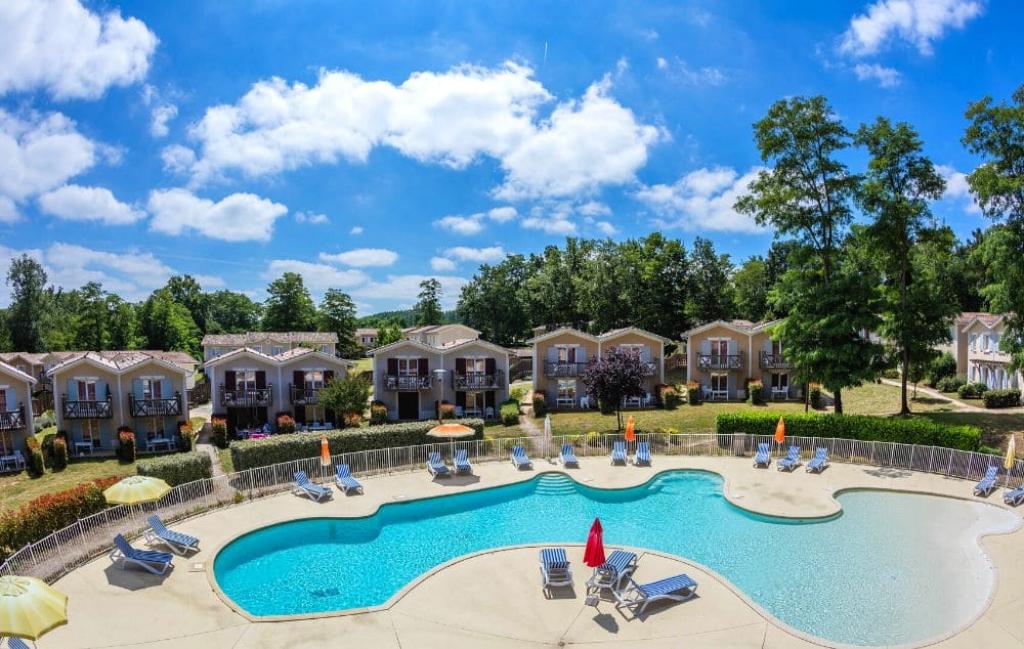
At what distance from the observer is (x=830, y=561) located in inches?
653

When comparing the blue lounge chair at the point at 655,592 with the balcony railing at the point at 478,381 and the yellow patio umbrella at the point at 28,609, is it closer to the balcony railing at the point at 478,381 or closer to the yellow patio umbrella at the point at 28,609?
the yellow patio umbrella at the point at 28,609

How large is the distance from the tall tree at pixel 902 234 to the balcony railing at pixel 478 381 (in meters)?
22.2

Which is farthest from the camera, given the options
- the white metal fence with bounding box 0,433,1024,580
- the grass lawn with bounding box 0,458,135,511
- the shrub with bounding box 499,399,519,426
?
the shrub with bounding box 499,399,519,426

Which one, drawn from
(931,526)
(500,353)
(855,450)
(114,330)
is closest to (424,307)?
(114,330)

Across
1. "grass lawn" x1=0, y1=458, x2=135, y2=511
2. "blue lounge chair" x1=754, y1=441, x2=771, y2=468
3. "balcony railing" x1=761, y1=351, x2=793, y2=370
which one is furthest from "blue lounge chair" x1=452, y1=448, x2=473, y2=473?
"balcony railing" x1=761, y1=351, x2=793, y2=370

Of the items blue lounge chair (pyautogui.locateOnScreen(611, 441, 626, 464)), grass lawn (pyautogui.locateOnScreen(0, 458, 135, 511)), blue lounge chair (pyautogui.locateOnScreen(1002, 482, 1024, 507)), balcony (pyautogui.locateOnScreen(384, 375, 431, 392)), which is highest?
balcony (pyautogui.locateOnScreen(384, 375, 431, 392))

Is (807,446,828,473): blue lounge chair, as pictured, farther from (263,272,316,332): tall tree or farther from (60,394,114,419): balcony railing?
(263,272,316,332): tall tree

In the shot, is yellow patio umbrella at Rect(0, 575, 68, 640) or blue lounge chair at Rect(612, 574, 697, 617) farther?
blue lounge chair at Rect(612, 574, 697, 617)

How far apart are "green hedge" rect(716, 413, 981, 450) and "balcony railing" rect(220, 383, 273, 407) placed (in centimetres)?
2569

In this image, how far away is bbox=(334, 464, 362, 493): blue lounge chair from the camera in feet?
73.6

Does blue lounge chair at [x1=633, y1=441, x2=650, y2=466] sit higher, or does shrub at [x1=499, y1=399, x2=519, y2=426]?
shrub at [x1=499, y1=399, x2=519, y2=426]

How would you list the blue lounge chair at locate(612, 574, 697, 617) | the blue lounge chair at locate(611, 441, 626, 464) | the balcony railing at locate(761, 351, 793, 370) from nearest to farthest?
1. the blue lounge chair at locate(612, 574, 697, 617)
2. the blue lounge chair at locate(611, 441, 626, 464)
3. the balcony railing at locate(761, 351, 793, 370)

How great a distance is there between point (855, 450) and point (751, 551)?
447 inches

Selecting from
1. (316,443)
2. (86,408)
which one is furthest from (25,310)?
(316,443)
